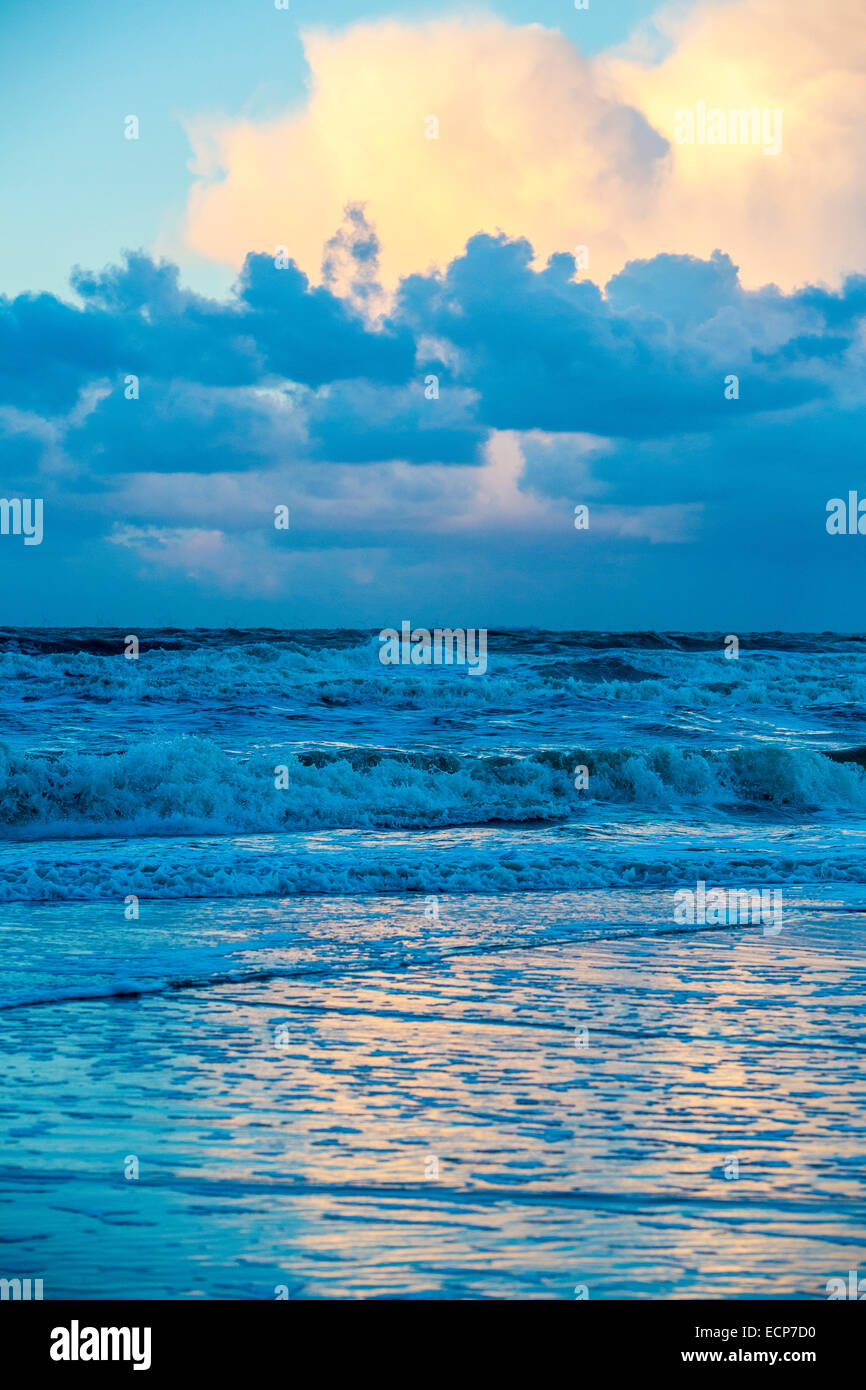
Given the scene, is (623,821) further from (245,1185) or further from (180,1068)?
(245,1185)

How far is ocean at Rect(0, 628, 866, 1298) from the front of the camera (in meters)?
4.53

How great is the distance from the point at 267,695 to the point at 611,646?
26200 mm

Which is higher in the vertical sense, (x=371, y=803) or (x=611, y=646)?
(x=611, y=646)

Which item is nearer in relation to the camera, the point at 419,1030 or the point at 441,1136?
the point at 441,1136

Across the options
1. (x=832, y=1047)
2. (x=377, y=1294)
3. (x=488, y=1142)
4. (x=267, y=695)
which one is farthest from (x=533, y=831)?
(x=267, y=695)

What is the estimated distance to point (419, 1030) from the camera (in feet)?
24.4

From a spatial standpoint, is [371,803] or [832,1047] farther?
[371,803]

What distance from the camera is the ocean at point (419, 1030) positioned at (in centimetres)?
453

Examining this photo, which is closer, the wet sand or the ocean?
the wet sand

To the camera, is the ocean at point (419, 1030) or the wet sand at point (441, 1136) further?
the ocean at point (419, 1030)

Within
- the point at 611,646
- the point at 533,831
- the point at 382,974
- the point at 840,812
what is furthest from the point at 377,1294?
the point at 611,646

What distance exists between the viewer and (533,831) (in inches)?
682

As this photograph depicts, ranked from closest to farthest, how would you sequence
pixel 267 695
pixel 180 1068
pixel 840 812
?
pixel 180 1068, pixel 840 812, pixel 267 695
